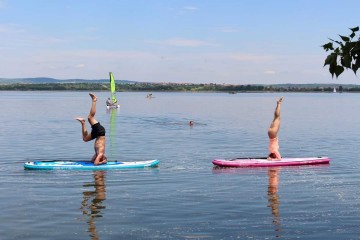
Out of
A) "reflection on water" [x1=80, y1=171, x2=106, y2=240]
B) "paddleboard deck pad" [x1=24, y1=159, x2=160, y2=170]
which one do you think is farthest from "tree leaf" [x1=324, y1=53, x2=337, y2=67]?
"paddleboard deck pad" [x1=24, y1=159, x2=160, y2=170]

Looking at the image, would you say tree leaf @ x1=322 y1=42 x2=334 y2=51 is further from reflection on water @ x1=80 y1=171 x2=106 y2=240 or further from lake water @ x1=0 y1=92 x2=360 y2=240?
reflection on water @ x1=80 y1=171 x2=106 y2=240

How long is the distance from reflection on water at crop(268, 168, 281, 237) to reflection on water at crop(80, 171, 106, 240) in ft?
17.8

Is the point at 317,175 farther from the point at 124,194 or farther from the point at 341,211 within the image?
the point at 124,194

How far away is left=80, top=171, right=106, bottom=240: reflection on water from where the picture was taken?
16.1 metres

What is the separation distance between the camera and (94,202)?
1920 cm

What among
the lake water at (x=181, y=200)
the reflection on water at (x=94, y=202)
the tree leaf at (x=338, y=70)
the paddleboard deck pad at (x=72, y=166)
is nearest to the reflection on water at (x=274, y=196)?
the lake water at (x=181, y=200)

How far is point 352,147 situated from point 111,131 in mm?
25906

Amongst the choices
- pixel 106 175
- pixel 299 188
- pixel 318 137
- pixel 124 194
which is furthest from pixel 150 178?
pixel 318 137

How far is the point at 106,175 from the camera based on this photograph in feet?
82.0

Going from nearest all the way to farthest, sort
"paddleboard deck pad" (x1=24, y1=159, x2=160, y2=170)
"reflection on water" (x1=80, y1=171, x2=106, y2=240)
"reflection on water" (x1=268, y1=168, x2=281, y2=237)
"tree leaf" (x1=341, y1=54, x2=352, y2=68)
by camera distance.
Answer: "tree leaf" (x1=341, y1=54, x2=352, y2=68), "reflection on water" (x1=80, y1=171, x2=106, y2=240), "reflection on water" (x1=268, y1=168, x2=281, y2=237), "paddleboard deck pad" (x1=24, y1=159, x2=160, y2=170)

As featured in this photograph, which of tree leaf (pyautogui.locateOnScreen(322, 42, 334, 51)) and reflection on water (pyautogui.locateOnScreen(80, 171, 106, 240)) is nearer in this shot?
tree leaf (pyautogui.locateOnScreen(322, 42, 334, 51))

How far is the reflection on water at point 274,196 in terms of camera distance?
1641 cm

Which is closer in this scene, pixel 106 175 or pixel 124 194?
pixel 124 194

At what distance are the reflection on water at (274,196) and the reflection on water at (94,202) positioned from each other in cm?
542
